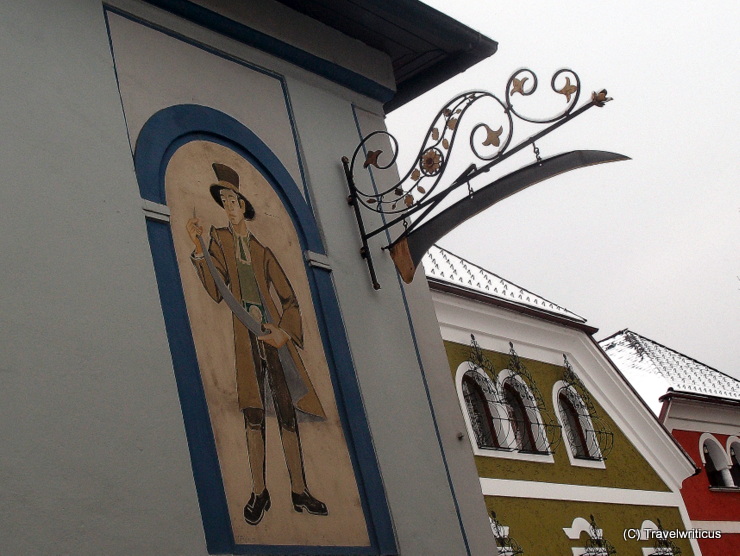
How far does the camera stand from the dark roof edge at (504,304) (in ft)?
50.2

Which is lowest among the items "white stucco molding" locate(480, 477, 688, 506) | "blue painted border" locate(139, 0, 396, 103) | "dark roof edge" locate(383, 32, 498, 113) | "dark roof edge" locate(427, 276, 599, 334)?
"white stucco molding" locate(480, 477, 688, 506)

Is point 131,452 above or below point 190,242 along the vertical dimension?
below

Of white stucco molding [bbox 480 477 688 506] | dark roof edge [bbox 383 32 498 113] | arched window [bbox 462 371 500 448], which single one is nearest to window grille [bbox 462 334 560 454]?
arched window [bbox 462 371 500 448]

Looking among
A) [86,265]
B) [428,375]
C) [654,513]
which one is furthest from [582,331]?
[86,265]

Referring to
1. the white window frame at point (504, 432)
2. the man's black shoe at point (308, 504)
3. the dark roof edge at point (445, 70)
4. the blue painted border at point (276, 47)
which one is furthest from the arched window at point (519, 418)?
the man's black shoe at point (308, 504)

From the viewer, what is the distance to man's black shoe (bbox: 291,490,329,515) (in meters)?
5.91

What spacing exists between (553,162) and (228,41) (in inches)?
85.3

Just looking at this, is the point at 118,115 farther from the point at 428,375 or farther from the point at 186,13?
the point at 428,375

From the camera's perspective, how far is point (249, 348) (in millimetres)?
6137

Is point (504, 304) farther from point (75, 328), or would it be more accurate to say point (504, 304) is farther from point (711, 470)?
point (75, 328)

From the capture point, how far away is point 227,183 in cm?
660

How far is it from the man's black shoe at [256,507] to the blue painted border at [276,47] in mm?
2941

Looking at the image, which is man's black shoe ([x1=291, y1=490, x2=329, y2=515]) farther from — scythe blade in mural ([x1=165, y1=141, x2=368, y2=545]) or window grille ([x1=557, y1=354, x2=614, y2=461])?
window grille ([x1=557, y1=354, x2=614, y2=461])

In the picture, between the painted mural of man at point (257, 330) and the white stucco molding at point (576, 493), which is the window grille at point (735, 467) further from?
the painted mural of man at point (257, 330)
